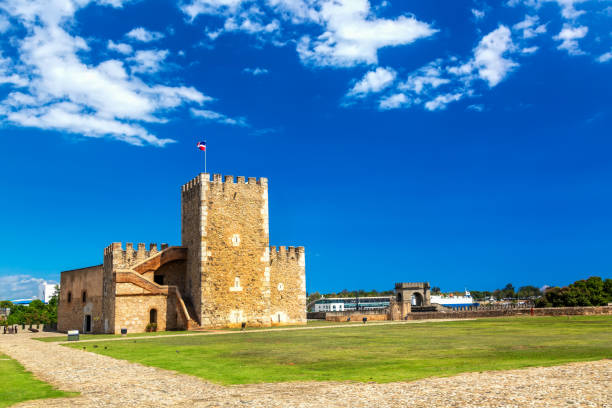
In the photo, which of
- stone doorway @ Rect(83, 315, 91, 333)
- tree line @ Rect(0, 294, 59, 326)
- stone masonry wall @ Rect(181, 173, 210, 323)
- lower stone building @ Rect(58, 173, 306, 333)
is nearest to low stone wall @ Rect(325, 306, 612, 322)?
lower stone building @ Rect(58, 173, 306, 333)

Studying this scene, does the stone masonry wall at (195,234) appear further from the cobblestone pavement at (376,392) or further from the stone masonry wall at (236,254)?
the cobblestone pavement at (376,392)

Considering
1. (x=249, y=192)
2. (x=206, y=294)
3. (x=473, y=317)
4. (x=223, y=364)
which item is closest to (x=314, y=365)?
(x=223, y=364)

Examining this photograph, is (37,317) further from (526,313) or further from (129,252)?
(526,313)

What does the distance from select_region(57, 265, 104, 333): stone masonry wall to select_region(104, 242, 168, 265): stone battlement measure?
72.3 inches

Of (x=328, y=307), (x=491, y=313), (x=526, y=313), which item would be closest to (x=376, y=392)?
(x=526, y=313)

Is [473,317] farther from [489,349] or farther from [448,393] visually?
[448,393]

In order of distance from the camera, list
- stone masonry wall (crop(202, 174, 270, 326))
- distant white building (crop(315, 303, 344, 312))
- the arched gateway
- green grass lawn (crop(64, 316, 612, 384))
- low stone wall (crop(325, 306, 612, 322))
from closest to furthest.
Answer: green grass lawn (crop(64, 316, 612, 384)) < low stone wall (crop(325, 306, 612, 322)) < stone masonry wall (crop(202, 174, 270, 326)) < the arched gateway < distant white building (crop(315, 303, 344, 312))

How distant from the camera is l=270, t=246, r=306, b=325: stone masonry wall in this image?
43.2m

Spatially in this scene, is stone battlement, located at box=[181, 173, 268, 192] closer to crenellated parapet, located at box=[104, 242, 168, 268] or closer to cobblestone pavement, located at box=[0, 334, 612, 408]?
crenellated parapet, located at box=[104, 242, 168, 268]

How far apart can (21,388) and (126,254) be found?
30156mm

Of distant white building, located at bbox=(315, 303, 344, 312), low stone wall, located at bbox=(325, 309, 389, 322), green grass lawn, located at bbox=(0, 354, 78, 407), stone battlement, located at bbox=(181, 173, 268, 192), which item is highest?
stone battlement, located at bbox=(181, 173, 268, 192)

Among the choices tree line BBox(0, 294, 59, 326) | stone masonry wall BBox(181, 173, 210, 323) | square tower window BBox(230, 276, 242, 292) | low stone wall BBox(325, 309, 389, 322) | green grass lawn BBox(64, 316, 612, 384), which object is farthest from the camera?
tree line BBox(0, 294, 59, 326)

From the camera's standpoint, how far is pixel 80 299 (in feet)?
147

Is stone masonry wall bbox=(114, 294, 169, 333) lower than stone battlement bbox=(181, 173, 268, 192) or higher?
lower
